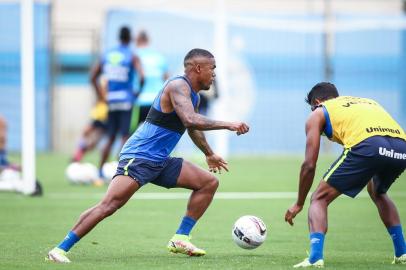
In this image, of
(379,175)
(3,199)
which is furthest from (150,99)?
(379,175)

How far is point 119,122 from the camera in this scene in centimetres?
1895

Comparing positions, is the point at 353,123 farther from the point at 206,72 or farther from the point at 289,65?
the point at 289,65

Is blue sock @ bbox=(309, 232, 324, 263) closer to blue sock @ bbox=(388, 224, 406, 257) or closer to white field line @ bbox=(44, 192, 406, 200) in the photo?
blue sock @ bbox=(388, 224, 406, 257)

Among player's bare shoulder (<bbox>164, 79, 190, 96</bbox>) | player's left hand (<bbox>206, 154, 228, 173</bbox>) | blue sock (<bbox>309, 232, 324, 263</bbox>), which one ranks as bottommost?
blue sock (<bbox>309, 232, 324, 263</bbox>)

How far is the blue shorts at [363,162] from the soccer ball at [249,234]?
111 cm

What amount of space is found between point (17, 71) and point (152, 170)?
20864 millimetres

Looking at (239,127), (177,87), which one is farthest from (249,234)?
(177,87)

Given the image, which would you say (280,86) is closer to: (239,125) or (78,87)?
(78,87)

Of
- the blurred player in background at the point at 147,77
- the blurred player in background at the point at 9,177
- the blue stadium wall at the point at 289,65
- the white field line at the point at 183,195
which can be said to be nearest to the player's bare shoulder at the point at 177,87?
the white field line at the point at 183,195

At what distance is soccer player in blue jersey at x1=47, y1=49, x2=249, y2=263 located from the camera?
9.08 m

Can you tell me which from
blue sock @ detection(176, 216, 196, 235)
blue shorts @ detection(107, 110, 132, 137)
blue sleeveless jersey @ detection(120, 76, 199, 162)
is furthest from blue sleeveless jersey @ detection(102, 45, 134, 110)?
blue sleeveless jersey @ detection(120, 76, 199, 162)

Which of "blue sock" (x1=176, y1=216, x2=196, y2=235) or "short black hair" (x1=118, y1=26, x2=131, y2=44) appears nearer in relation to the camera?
"blue sock" (x1=176, y1=216, x2=196, y2=235)

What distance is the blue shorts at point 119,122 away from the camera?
734 inches

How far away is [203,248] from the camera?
10.4 meters
